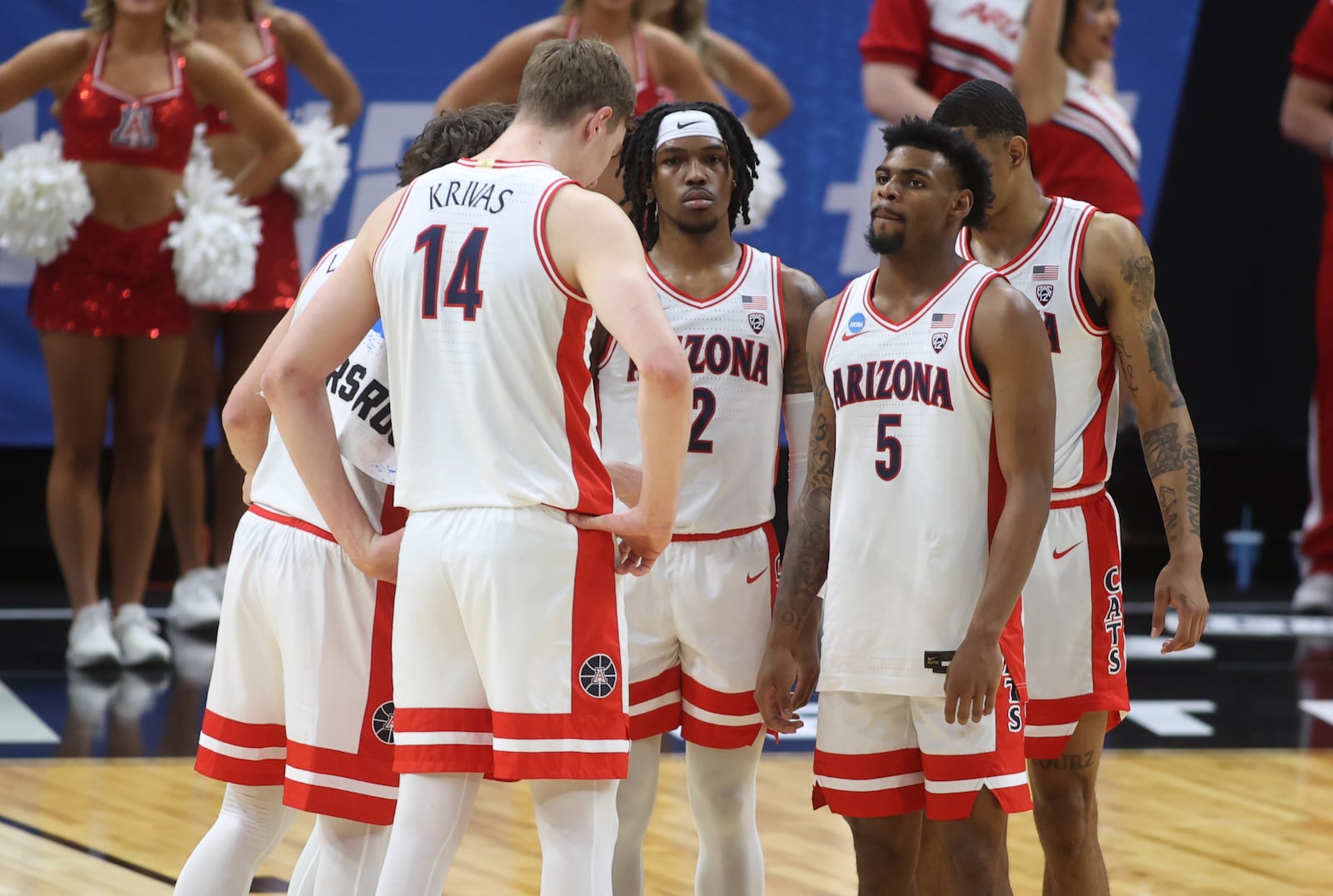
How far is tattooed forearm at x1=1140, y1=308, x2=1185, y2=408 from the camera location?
3852 mm

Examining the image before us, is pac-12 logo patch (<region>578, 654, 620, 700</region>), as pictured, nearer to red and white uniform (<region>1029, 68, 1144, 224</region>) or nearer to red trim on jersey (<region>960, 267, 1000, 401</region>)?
red trim on jersey (<region>960, 267, 1000, 401</region>)

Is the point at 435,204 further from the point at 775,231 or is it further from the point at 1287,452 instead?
the point at 1287,452

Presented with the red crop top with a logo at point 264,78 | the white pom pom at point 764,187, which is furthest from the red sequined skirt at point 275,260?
the white pom pom at point 764,187

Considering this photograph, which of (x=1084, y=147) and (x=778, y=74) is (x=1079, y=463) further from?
(x=778, y=74)

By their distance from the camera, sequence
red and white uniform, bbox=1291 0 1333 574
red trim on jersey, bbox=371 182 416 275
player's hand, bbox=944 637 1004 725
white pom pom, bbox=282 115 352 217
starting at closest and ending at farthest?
red trim on jersey, bbox=371 182 416 275, player's hand, bbox=944 637 1004 725, white pom pom, bbox=282 115 352 217, red and white uniform, bbox=1291 0 1333 574

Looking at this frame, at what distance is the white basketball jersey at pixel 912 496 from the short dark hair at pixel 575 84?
0.66m

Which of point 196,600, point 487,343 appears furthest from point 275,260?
point 487,343

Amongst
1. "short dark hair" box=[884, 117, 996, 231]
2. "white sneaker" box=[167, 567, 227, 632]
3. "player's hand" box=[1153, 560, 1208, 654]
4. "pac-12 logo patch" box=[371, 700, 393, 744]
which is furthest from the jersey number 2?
"white sneaker" box=[167, 567, 227, 632]

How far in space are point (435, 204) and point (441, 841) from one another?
1054 mm

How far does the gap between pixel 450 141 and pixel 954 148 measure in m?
0.92

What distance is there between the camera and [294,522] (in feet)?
11.5

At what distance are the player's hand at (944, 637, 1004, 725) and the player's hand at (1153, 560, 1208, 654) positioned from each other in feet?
1.86

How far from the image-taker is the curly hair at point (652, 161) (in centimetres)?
413

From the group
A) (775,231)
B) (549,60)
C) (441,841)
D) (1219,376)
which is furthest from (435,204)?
(1219,376)
